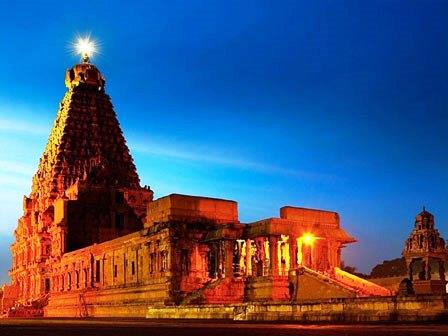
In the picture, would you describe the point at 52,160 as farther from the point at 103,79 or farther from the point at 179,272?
the point at 179,272

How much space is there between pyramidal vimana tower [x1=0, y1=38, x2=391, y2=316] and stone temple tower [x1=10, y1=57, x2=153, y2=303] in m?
0.16

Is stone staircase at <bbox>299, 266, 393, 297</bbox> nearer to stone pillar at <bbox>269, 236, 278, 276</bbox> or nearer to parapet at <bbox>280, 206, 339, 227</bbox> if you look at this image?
stone pillar at <bbox>269, 236, 278, 276</bbox>

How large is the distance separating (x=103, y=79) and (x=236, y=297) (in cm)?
6532

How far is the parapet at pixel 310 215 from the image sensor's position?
2453 inches

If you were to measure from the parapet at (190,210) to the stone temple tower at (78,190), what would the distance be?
33071mm

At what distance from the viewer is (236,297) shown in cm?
5381

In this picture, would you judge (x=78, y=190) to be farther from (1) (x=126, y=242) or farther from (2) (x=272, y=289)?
(2) (x=272, y=289)

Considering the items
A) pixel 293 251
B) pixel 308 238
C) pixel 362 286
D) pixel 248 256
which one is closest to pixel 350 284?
pixel 362 286

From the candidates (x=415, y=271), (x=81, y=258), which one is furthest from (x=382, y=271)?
(x=81, y=258)

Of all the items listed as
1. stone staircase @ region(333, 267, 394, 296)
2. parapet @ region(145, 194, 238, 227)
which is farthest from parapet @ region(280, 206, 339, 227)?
stone staircase @ region(333, 267, 394, 296)

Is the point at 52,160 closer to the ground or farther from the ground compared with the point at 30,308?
farther from the ground

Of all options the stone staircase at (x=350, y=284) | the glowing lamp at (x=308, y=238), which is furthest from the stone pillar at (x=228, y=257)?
the stone staircase at (x=350, y=284)

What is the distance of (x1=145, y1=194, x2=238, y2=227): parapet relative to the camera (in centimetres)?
6131

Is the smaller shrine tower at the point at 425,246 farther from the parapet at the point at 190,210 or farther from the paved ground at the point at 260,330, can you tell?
the paved ground at the point at 260,330
